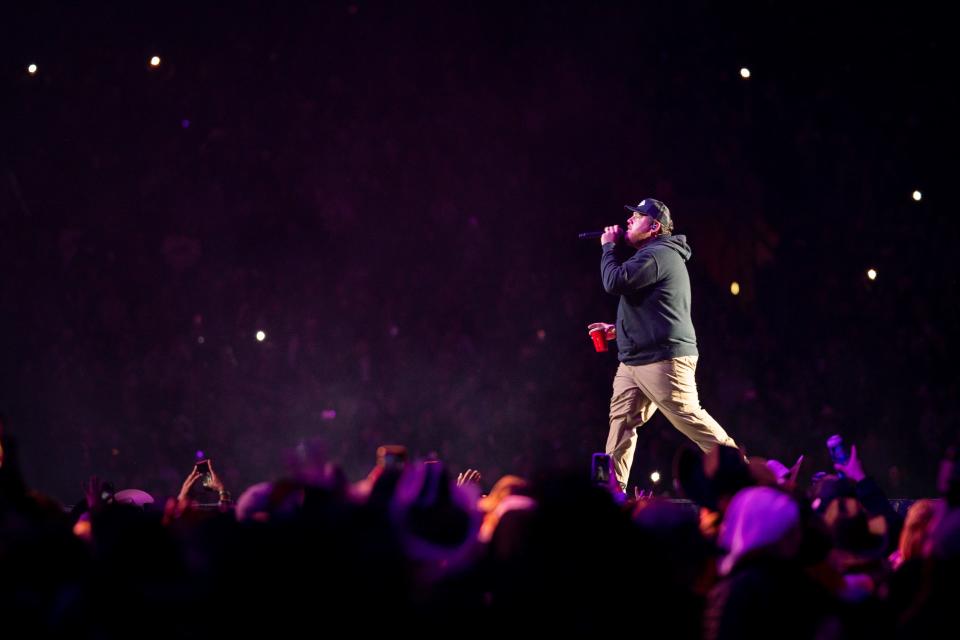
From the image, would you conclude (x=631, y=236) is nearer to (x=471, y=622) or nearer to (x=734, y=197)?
(x=734, y=197)

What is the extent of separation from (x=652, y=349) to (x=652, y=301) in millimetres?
326

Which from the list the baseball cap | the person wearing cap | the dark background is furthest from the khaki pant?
the dark background

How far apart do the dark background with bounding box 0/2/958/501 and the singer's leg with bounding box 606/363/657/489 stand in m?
2.04

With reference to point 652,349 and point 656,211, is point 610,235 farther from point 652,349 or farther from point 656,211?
point 652,349

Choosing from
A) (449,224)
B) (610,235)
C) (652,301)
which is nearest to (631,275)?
(652,301)

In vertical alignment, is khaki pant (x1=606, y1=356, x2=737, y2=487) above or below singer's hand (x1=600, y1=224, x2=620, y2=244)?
below

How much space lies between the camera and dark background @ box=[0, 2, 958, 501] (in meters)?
8.23

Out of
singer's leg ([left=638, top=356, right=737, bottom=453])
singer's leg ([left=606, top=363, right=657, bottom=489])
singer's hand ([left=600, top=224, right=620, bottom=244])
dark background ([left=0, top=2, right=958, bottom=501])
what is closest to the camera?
singer's leg ([left=638, top=356, right=737, bottom=453])

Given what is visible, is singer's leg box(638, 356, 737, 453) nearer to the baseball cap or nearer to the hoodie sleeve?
the hoodie sleeve

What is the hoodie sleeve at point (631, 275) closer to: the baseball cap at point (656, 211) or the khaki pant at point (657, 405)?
the baseball cap at point (656, 211)

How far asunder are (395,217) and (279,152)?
1.17 m

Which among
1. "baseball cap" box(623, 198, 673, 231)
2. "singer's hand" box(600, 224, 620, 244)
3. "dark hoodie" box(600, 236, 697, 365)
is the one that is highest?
"baseball cap" box(623, 198, 673, 231)

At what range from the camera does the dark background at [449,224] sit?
27.0ft

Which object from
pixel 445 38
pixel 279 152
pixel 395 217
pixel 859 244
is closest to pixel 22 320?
pixel 279 152
